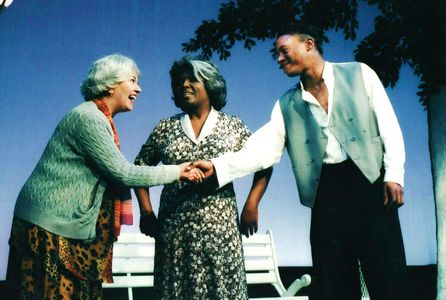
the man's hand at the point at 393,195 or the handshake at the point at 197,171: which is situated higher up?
the handshake at the point at 197,171

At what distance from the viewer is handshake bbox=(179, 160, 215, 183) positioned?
3.52m

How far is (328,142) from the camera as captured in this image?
10.9 feet

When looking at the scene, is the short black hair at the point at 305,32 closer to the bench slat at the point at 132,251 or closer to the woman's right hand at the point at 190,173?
the woman's right hand at the point at 190,173

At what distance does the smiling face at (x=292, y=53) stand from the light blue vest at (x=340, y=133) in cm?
15

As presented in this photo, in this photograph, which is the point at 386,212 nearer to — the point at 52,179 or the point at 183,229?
the point at 183,229

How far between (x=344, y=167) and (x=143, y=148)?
1376 mm

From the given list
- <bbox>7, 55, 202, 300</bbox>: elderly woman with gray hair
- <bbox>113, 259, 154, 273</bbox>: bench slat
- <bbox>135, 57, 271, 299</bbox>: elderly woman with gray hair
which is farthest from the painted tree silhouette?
<bbox>7, 55, 202, 300</bbox>: elderly woman with gray hair

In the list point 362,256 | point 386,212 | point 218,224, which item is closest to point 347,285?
point 362,256

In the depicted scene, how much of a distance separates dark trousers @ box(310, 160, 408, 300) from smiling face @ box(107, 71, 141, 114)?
1156 millimetres

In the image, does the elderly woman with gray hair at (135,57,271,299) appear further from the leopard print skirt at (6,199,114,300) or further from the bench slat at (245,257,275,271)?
the bench slat at (245,257,275,271)

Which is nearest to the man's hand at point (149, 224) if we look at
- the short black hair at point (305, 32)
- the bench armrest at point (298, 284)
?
the short black hair at point (305, 32)

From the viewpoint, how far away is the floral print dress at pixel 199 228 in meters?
3.62

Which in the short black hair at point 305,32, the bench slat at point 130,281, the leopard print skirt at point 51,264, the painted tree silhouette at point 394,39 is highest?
the painted tree silhouette at point 394,39

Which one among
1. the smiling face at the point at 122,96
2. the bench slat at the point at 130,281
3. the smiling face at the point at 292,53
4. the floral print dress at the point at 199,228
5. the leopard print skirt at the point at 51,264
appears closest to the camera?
the leopard print skirt at the point at 51,264
